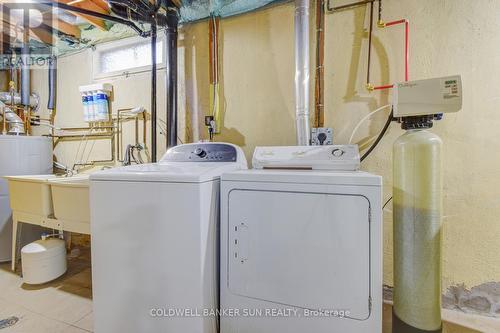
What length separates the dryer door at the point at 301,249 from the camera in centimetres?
98

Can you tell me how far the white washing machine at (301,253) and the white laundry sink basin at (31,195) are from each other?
1.67 meters

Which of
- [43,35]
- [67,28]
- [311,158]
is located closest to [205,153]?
[311,158]

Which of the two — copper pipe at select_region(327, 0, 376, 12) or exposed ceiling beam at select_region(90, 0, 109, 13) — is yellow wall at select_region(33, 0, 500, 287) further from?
exposed ceiling beam at select_region(90, 0, 109, 13)

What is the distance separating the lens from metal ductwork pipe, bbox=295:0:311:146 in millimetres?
1674

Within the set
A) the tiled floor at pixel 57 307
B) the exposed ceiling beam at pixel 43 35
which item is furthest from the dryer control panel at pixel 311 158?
the exposed ceiling beam at pixel 43 35

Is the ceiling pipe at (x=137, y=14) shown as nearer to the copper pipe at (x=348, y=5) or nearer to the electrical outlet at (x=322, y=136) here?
the copper pipe at (x=348, y=5)

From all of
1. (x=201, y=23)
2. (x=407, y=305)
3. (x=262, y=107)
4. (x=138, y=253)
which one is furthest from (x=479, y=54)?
(x=138, y=253)

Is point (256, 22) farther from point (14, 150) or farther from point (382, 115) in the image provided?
point (14, 150)

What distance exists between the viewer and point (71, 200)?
1776 mm

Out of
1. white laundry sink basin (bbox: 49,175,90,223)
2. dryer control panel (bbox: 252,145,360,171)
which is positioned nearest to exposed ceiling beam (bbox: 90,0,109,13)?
white laundry sink basin (bbox: 49,175,90,223)

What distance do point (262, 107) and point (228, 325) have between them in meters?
1.49

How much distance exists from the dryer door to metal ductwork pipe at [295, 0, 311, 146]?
734 millimetres

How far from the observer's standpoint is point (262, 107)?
1.94 m

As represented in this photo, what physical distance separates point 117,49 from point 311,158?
2.40 m
